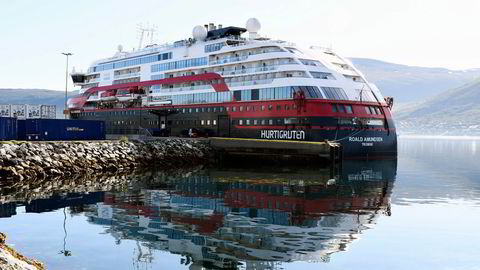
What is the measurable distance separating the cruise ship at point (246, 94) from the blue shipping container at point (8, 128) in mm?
22023

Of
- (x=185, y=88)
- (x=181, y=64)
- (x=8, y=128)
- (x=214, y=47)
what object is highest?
(x=214, y=47)

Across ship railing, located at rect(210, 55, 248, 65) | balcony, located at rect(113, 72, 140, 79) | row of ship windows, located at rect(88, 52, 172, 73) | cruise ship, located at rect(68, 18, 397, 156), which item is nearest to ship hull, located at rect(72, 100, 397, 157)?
cruise ship, located at rect(68, 18, 397, 156)

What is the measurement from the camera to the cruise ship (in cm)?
5391

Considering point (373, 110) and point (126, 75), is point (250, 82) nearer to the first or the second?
point (373, 110)

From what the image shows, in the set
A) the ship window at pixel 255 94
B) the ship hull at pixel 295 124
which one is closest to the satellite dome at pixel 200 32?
the ship hull at pixel 295 124

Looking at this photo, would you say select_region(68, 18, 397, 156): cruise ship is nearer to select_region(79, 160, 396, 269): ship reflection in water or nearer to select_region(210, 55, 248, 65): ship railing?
select_region(210, 55, 248, 65): ship railing

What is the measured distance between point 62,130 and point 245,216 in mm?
34674

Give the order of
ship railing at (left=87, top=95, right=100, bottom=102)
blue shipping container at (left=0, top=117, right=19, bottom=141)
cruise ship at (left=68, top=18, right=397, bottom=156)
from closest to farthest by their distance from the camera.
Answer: blue shipping container at (left=0, top=117, right=19, bottom=141), cruise ship at (left=68, top=18, right=397, bottom=156), ship railing at (left=87, top=95, right=100, bottom=102)

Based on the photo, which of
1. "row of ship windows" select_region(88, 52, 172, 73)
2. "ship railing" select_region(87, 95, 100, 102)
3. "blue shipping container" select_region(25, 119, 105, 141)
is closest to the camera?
"blue shipping container" select_region(25, 119, 105, 141)

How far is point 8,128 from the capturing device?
48031mm

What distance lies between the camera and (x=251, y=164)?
53812 mm

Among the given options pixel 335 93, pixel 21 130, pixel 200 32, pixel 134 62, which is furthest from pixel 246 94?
pixel 134 62

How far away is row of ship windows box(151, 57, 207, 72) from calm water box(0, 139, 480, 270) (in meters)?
32.1

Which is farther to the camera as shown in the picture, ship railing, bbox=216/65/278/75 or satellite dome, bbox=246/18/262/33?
satellite dome, bbox=246/18/262/33
